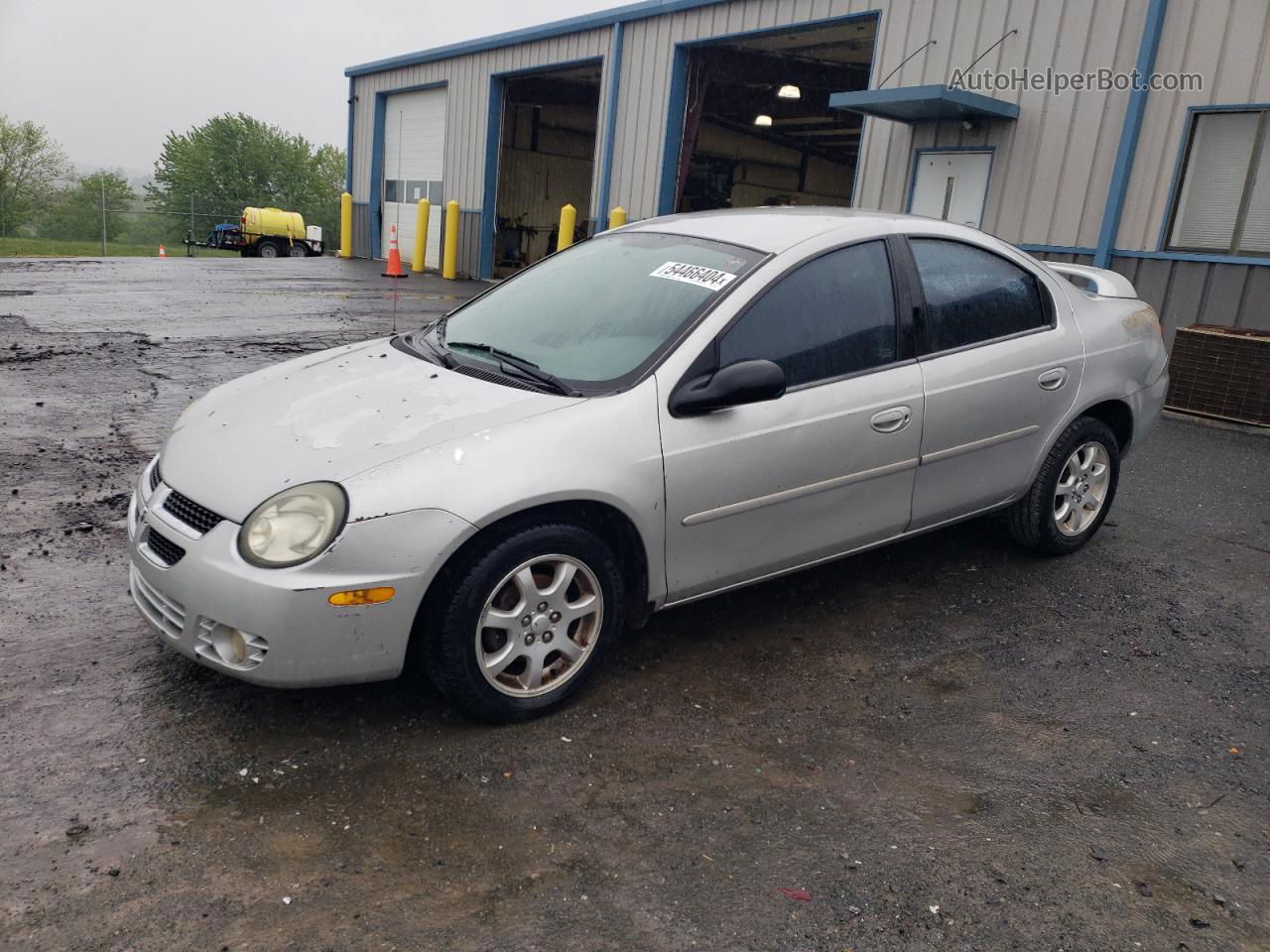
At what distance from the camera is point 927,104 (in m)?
10.8

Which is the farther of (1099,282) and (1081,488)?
Result: (1099,282)

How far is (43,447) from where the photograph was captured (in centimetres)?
573

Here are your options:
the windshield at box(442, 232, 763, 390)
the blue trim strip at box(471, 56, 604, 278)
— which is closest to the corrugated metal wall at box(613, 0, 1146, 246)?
the blue trim strip at box(471, 56, 604, 278)

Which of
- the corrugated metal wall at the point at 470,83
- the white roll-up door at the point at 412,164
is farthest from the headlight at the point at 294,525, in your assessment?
the white roll-up door at the point at 412,164

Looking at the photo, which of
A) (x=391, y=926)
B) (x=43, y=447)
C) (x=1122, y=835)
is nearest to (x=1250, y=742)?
(x=1122, y=835)

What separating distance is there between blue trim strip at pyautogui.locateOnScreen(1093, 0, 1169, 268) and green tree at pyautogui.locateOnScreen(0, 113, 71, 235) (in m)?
84.1

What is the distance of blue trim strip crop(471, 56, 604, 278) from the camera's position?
63.6ft

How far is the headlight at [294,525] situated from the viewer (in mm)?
2771

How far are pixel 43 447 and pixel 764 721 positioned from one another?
15.3 feet

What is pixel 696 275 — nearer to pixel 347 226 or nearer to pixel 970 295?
pixel 970 295

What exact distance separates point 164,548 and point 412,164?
70.1 feet

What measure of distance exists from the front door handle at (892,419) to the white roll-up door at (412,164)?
19.1m

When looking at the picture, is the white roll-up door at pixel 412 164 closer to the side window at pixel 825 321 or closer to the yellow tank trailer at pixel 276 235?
the yellow tank trailer at pixel 276 235

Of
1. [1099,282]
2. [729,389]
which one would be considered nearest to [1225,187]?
[1099,282]
